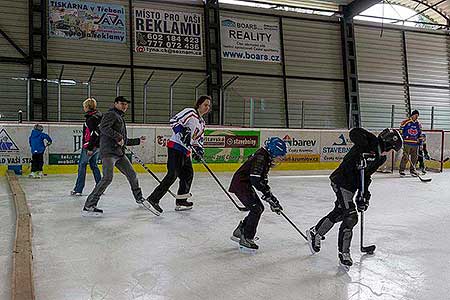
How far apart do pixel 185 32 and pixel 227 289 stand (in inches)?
549

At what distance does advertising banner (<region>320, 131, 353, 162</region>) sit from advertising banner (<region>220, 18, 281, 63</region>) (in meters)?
5.08

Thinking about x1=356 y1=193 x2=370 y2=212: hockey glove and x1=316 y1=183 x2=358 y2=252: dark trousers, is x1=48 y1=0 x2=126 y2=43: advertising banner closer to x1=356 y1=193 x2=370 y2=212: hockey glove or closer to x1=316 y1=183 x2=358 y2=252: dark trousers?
x1=316 y1=183 x2=358 y2=252: dark trousers

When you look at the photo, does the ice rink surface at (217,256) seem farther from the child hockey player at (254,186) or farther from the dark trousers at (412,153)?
the dark trousers at (412,153)

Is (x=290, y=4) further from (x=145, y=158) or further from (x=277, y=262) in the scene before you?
(x=277, y=262)

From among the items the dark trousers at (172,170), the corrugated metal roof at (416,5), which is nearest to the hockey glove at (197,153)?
the dark trousers at (172,170)

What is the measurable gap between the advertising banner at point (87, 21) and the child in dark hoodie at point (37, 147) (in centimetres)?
622

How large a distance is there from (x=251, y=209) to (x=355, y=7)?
15.5m

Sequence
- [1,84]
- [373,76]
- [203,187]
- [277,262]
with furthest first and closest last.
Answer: [373,76], [1,84], [203,187], [277,262]

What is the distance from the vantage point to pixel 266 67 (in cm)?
1698

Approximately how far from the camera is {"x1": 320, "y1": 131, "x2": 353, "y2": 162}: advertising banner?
1293 cm

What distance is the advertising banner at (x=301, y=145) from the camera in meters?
12.5

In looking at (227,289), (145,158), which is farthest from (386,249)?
(145,158)

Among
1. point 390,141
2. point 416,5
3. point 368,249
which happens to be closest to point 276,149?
point 390,141

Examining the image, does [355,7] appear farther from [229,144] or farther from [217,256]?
[217,256]
